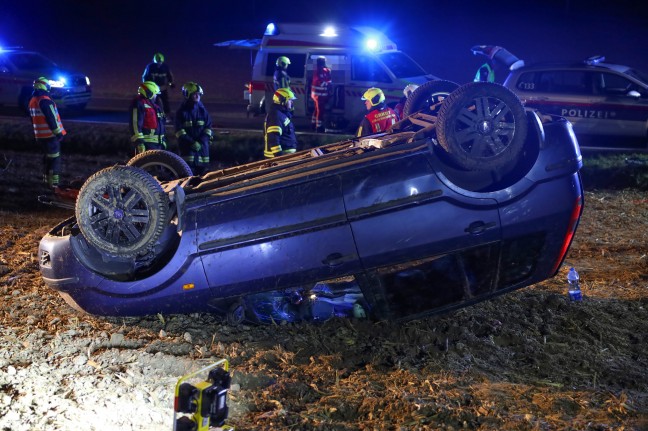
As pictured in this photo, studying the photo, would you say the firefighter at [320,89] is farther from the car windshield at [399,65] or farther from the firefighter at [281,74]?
the car windshield at [399,65]

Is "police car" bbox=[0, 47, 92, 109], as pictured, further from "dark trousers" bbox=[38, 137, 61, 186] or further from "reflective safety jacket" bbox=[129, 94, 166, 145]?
"reflective safety jacket" bbox=[129, 94, 166, 145]

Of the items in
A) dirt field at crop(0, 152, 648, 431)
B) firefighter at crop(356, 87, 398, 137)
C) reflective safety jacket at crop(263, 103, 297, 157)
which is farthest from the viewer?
reflective safety jacket at crop(263, 103, 297, 157)

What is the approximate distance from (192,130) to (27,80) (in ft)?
32.2

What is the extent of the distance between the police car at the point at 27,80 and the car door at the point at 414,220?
1535 cm

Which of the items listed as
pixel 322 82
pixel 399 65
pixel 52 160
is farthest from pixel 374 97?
pixel 399 65

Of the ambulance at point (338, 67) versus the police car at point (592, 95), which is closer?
the police car at point (592, 95)

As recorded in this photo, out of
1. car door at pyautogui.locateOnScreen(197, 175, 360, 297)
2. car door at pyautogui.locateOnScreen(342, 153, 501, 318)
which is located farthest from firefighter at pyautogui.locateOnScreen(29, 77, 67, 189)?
car door at pyautogui.locateOnScreen(342, 153, 501, 318)

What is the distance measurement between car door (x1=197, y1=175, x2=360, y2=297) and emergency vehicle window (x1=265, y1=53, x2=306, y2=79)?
1112 cm

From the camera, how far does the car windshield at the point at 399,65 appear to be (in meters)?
15.8

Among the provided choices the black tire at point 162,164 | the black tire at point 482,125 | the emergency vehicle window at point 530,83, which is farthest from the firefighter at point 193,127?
the black tire at point 482,125

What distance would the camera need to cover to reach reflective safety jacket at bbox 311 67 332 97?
1570 cm

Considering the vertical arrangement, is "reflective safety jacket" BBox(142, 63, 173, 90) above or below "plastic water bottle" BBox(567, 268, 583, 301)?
above

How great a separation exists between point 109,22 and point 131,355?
1081 inches

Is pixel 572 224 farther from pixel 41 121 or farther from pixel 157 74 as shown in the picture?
pixel 157 74
